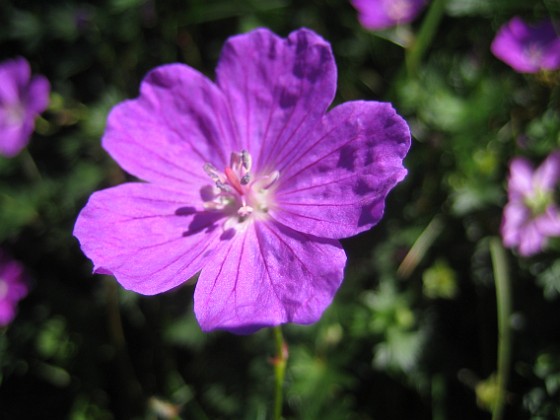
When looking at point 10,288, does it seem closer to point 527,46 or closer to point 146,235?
point 146,235

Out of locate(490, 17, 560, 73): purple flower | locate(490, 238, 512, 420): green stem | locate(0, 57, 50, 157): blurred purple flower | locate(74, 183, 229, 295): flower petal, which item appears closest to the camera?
locate(74, 183, 229, 295): flower petal

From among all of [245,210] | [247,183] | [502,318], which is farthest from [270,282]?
[502,318]

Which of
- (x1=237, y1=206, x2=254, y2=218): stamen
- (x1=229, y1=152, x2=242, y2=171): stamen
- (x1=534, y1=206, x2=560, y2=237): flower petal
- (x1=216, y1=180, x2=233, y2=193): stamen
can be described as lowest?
(x1=534, y1=206, x2=560, y2=237): flower petal

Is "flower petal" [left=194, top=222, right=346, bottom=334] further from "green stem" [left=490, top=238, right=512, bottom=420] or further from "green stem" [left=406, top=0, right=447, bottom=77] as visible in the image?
"green stem" [left=406, top=0, right=447, bottom=77]

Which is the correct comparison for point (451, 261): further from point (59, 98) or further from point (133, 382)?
point (59, 98)

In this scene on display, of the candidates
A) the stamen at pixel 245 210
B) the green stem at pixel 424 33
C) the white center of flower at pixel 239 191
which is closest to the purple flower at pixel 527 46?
the green stem at pixel 424 33

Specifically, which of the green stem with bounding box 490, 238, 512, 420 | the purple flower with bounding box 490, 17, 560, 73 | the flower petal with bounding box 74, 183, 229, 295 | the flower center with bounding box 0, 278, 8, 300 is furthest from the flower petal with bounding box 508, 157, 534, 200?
the flower center with bounding box 0, 278, 8, 300

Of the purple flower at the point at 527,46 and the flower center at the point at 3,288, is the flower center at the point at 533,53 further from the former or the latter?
the flower center at the point at 3,288
